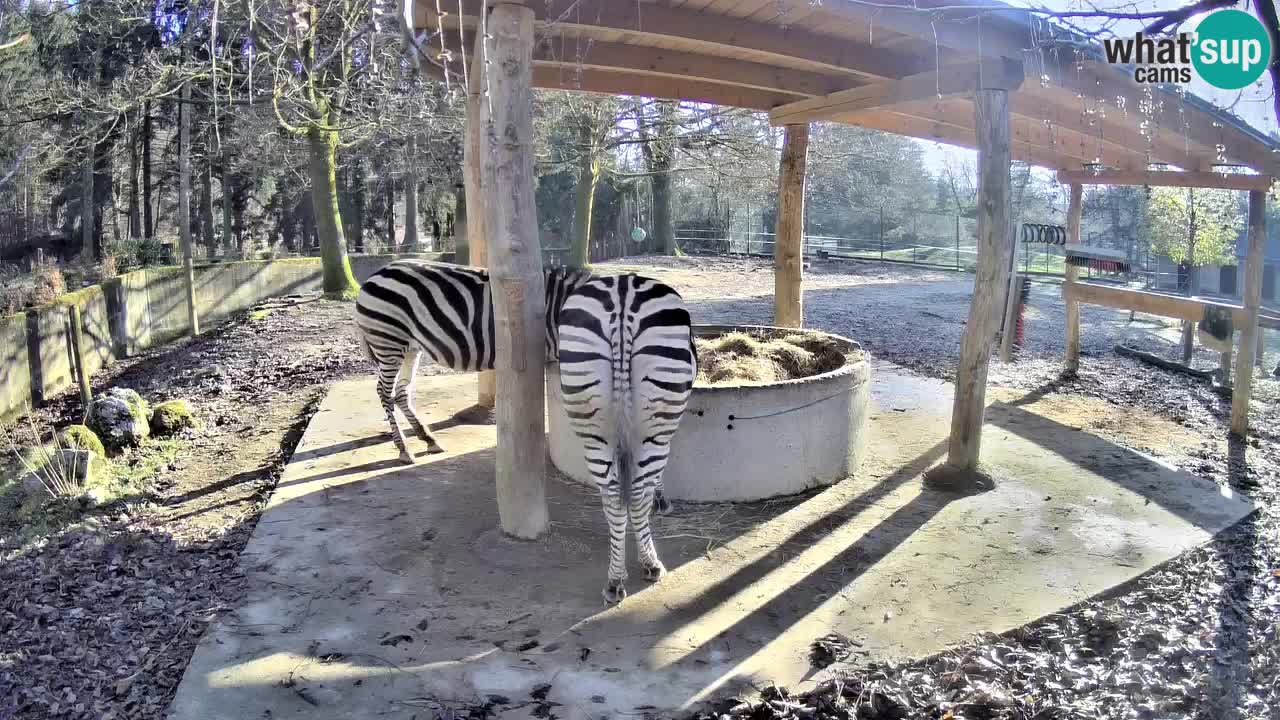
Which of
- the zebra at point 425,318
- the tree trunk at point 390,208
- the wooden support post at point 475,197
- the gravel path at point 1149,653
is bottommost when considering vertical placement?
the gravel path at point 1149,653

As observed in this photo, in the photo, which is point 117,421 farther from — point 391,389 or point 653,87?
point 653,87

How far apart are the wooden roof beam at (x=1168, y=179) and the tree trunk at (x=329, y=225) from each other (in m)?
12.7

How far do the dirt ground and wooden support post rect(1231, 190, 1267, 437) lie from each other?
269 mm

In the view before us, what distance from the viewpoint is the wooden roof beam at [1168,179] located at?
24.4 ft

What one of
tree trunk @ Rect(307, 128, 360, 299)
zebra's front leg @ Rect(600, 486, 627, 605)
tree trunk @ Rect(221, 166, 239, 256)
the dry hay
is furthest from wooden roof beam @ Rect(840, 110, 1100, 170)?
tree trunk @ Rect(221, 166, 239, 256)

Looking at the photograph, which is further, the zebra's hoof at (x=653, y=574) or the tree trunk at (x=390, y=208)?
the tree trunk at (x=390, y=208)

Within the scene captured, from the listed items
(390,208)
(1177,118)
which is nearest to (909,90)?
(1177,118)

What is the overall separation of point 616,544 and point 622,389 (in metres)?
0.80

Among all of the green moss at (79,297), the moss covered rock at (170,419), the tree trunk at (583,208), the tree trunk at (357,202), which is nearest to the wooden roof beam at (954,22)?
the moss covered rock at (170,419)

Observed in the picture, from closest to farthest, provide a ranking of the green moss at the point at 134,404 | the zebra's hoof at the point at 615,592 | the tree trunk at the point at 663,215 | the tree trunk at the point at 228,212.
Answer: the zebra's hoof at the point at 615,592, the green moss at the point at 134,404, the tree trunk at the point at 228,212, the tree trunk at the point at 663,215

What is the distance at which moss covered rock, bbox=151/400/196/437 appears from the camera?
7207mm

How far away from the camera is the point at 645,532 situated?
4336 mm

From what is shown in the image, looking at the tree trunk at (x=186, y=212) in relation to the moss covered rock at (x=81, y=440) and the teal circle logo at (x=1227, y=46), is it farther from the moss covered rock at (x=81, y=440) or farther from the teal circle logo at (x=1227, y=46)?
the teal circle logo at (x=1227, y=46)

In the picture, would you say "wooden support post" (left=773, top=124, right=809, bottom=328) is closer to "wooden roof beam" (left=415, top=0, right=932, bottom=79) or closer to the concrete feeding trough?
"wooden roof beam" (left=415, top=0, right=932, bottom=79)
